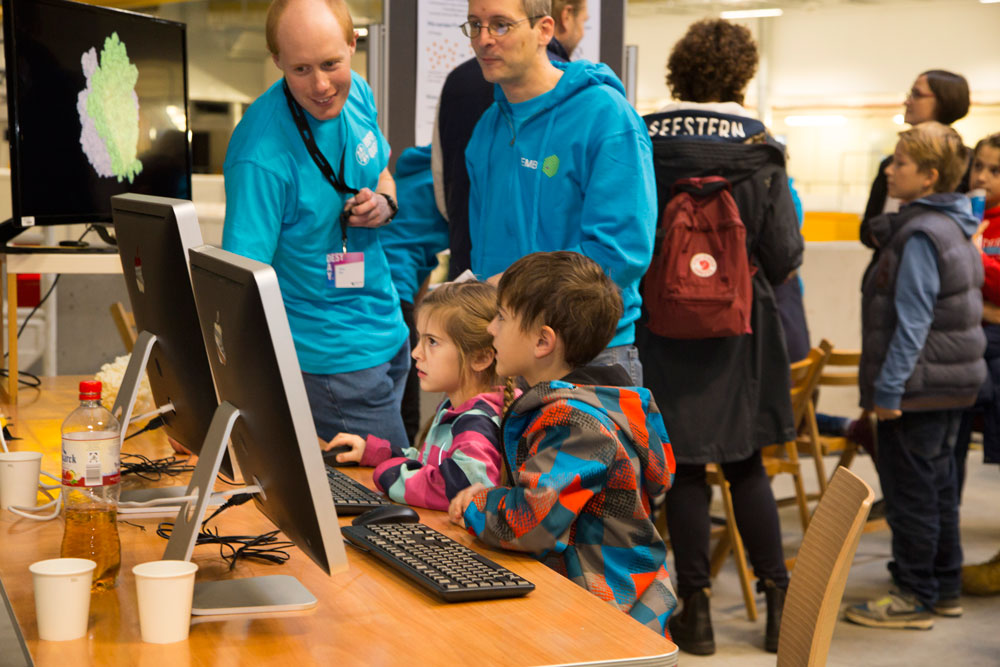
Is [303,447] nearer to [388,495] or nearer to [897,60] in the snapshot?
[388,495]

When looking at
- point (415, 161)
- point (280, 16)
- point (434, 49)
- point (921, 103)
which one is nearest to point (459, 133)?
point (415, 161)

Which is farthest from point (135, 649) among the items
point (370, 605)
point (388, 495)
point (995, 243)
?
point (995, 243)

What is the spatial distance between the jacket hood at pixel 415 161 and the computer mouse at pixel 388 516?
4.64ft

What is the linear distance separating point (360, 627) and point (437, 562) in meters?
0.22

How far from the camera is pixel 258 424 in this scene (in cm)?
123

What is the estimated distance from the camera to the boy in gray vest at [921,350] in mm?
3447

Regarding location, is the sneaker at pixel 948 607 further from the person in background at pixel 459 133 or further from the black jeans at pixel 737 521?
the person in background at pixel 459 133

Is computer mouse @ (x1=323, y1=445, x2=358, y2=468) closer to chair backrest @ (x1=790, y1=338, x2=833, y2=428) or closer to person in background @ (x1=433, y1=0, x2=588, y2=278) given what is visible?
person in background @ (x1=433, y1=0, x2=588, y2=278)

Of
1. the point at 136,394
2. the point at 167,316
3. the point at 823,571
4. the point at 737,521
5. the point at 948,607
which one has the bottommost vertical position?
the point at 948,607

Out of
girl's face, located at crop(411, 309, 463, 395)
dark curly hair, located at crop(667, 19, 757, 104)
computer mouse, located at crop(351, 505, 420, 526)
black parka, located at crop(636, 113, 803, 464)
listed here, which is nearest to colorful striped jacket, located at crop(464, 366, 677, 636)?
computer mouse, located at crop(351, 505, 420, 526)

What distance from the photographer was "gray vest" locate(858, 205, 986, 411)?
346cm

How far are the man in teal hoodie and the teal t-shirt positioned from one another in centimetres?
27

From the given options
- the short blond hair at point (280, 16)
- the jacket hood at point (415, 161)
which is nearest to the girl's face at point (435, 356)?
the short blond hair at point (280, 16)

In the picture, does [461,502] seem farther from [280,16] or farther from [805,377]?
[805,377]
